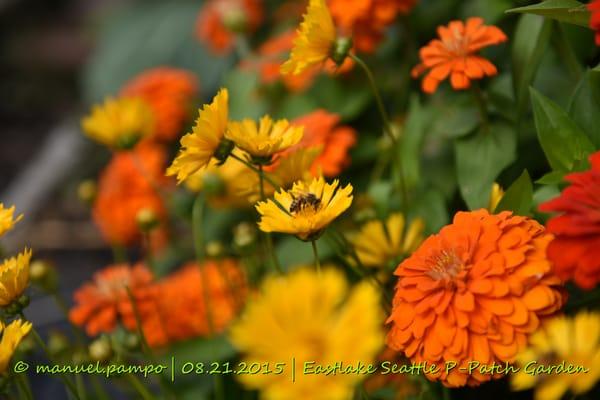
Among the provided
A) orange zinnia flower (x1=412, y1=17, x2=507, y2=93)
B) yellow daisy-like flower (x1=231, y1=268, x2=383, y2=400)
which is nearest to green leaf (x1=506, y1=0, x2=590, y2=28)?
orange zinnia flower (x1=412, y1=17, x2=507, y2=93)

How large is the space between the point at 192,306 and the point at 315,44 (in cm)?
35

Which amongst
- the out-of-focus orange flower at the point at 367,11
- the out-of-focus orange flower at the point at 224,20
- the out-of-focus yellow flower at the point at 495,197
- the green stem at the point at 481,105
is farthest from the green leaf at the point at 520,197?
the out-of-focus orange flower at the point at 224,20

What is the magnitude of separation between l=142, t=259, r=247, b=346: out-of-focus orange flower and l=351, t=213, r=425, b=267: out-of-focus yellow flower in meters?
0.16

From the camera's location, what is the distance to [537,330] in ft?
1.37

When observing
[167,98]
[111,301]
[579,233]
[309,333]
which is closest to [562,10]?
[579,233]

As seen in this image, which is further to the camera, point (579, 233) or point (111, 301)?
point (111, 301)

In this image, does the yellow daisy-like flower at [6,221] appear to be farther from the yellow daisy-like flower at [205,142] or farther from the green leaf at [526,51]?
the green leaf at [526,51]

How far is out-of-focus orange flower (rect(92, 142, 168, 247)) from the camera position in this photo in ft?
3.09

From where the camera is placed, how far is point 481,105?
613 millimetres

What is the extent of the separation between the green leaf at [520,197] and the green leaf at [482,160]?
0.21ft

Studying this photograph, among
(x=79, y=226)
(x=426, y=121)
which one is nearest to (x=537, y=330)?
(x=426, y=121)

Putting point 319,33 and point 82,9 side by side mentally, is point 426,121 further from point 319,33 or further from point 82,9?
point 82,9

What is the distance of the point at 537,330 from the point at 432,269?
63 mm

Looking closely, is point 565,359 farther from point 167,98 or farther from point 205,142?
point 167,98
